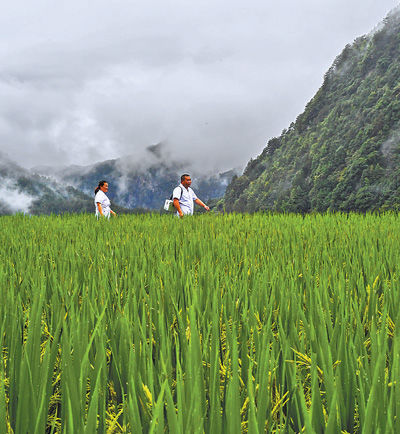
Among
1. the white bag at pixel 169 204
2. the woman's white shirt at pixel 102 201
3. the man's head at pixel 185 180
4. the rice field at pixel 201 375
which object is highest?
the man's head at pixel 185 180

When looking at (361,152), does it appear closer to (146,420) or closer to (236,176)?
(236,176)

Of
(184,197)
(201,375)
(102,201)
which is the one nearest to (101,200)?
(102,201)

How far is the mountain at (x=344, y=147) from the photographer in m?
53.4

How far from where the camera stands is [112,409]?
2.76 ft

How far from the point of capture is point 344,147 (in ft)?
207

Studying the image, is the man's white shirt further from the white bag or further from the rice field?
the rice field

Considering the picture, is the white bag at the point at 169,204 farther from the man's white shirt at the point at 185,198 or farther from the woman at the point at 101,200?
the woman at the point at 101,200

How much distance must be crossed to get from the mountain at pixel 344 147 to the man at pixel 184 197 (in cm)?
4181

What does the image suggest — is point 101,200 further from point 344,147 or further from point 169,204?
point 344,147

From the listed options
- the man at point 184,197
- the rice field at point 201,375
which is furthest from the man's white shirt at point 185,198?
the rice field at point 201,375

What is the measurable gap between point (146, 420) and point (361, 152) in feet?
206

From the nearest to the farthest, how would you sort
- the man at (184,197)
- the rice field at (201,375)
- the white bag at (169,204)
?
the rice field at (201,375)
the man at (184,197)
the white bag at (169,204)

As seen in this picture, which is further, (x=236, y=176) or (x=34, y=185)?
(x=34, y=185)

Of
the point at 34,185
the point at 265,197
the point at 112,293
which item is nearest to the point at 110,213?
the point at 112,293
